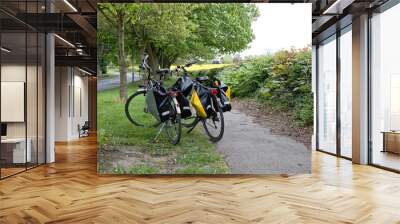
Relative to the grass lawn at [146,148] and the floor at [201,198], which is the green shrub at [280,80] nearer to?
the grass lawn at [146,148]

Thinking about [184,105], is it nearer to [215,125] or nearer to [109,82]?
[215,125]

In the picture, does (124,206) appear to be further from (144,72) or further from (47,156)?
(47,156)

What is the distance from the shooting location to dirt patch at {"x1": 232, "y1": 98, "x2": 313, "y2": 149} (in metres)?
6.60

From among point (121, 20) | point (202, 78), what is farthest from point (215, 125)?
point (121, 20)

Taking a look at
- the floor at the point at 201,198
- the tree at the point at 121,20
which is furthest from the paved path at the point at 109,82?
the floor at the point at 201,198

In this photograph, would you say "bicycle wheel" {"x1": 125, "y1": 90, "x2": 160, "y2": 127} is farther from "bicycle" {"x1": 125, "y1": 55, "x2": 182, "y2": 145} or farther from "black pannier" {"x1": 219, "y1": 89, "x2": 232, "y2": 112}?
"black pannier" {"x1": 219, "y1": 89, "x2": 232, "y2": 112}

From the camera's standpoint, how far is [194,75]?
21.9 feet

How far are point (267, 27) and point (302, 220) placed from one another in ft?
11.6

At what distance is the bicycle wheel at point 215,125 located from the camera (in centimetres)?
654

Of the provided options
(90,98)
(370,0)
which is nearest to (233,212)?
(370,0)

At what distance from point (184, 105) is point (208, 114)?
408mm

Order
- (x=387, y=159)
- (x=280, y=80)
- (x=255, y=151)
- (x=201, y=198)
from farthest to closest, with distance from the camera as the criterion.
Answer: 1. (x=387, y=159)
2. (x=280, y=80)
3. (x=255, y=151)
4. (x=201, y=198)

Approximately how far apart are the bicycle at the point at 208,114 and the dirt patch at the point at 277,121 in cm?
31

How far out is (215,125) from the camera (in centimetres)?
656
